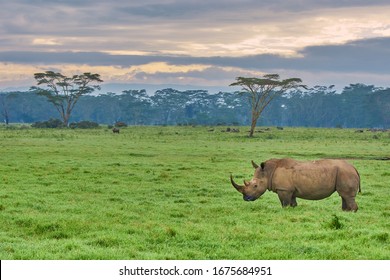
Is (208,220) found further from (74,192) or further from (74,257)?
(74,192)

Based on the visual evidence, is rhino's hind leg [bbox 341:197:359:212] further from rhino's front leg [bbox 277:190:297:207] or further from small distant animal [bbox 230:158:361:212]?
rhino's front leg [bbox 277:190:297:207]

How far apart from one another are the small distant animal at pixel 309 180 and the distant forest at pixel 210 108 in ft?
388

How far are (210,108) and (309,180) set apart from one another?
14442cm

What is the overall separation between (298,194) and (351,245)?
4577 millimetres

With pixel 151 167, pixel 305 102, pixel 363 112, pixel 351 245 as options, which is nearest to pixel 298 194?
pixel 351 245

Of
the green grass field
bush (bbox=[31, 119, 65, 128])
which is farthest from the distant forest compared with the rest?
the green grass field

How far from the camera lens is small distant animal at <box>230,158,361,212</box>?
1465 cm

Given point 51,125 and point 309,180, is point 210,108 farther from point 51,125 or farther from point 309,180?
point 309,180

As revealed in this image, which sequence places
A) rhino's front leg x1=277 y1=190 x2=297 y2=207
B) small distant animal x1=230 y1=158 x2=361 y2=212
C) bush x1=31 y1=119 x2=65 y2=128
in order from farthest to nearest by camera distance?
bush x1=31 y1=119 x2=65 y2=128 < rhino's front leg x1=277 y1=190 x2=297 y2=207 < small distant animal x1=230 y1=158 x2=361 y2=212

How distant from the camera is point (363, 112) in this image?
140 meters

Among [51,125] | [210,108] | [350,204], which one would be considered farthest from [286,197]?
[210,108]

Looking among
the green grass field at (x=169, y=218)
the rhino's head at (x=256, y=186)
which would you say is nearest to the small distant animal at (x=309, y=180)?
the rhino's head at (x=256, y=186)

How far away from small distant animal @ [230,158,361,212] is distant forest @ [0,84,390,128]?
118m

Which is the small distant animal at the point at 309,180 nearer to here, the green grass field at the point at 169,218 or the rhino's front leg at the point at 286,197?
the rhino's front leg at the point at 286,197
